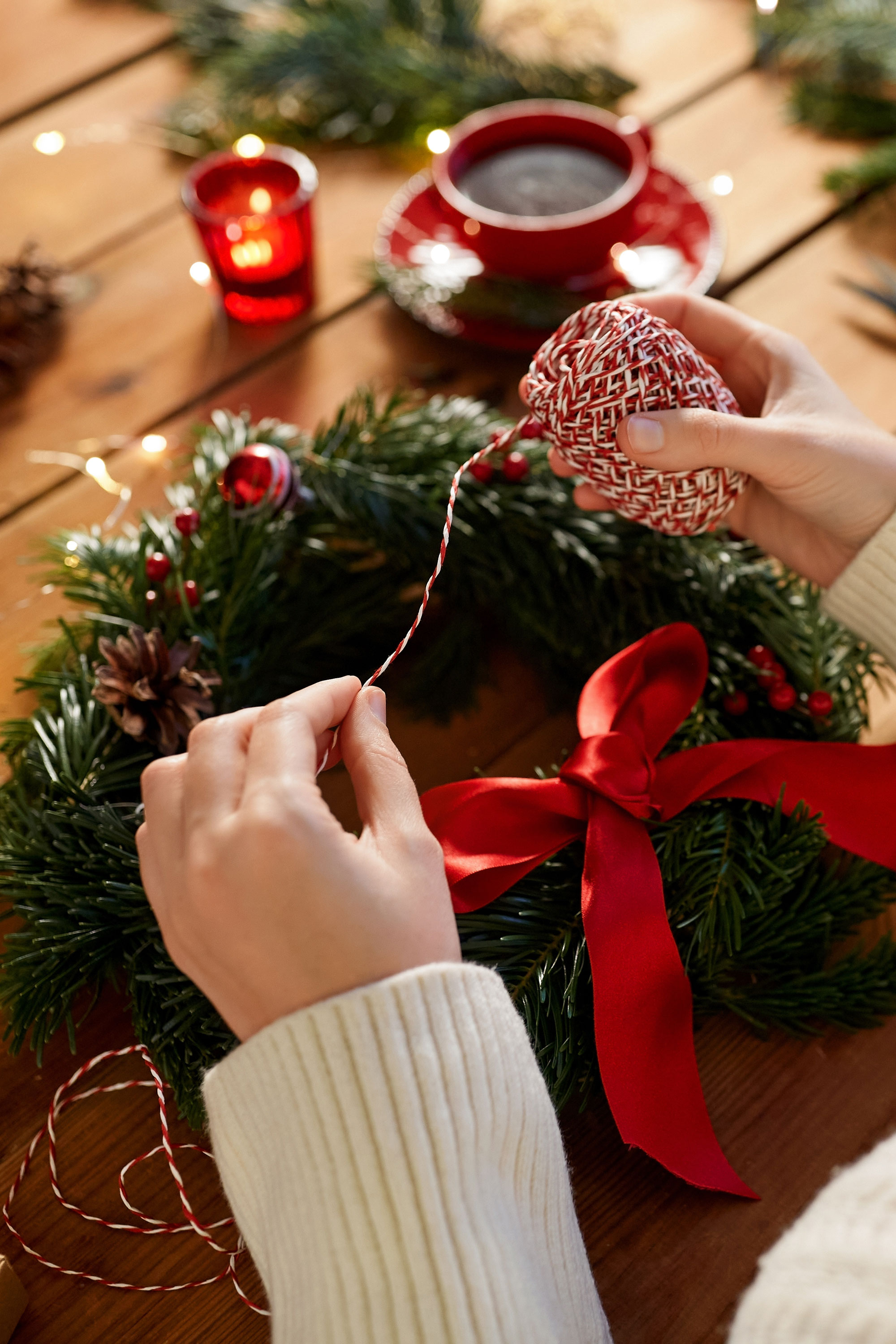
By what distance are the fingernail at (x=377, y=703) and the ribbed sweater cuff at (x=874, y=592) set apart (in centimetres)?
33

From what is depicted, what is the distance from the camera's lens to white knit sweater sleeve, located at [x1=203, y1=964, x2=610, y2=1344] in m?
0.46

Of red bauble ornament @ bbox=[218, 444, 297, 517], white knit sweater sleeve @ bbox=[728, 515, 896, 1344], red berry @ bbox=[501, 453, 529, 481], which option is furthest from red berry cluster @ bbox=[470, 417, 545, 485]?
white knit sweater sleeve @ bbox=[728, 515, 896, 1344]

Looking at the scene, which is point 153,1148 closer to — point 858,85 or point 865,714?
point 865,714

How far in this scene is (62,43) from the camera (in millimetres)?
1449

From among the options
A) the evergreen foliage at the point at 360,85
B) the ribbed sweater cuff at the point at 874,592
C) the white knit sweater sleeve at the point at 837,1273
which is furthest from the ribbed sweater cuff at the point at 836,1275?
the evergreen foliage at the point at 360,85

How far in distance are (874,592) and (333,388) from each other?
1.78ft

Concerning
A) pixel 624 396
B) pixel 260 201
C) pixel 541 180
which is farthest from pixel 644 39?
pixel 624 396

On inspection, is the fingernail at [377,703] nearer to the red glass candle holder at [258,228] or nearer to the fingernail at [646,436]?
the fingernail at [646,436]

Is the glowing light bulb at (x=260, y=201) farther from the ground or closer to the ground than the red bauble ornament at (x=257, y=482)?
farther from the ground

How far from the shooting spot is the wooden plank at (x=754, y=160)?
1.13 m

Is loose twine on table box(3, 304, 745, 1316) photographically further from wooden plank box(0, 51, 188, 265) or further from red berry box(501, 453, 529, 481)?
wooden plank box(0, 51, 188, 265)

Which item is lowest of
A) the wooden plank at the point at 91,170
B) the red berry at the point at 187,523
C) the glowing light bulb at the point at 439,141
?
the wooden plank at the point at 91,170

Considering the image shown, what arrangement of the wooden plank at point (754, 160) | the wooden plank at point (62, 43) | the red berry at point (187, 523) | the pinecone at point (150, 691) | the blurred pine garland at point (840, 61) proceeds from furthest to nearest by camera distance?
1. the wooden plank at point (62, 43)
2. the blurred pine garland at point (840, 61)
3. the wooden plank at point (754, 160)
4. the red berry at point (187, 523)
5. the pinecone at point (150, 691)

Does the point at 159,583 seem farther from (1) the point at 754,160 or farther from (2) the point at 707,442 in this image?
(1) the point at 754,160
